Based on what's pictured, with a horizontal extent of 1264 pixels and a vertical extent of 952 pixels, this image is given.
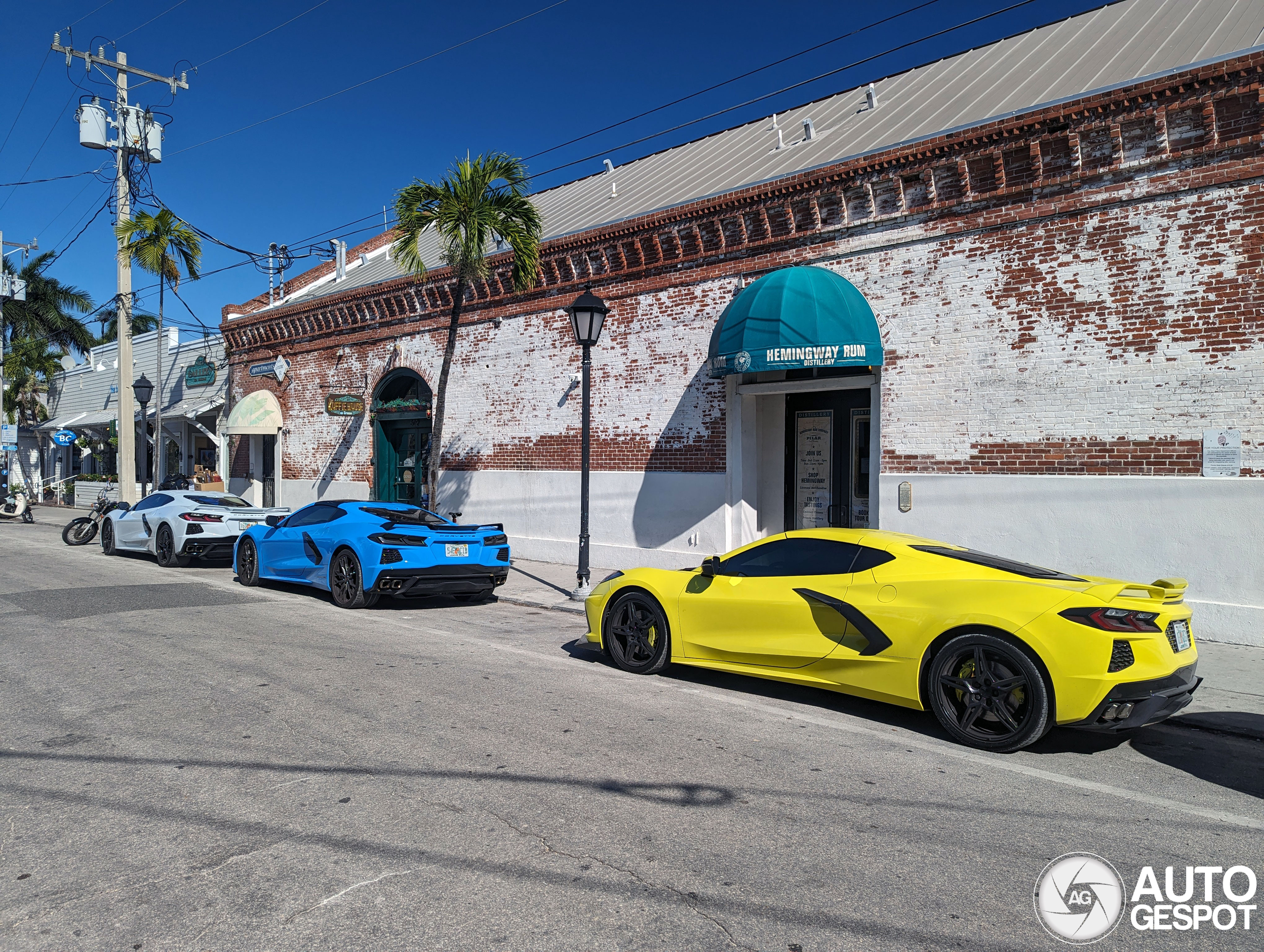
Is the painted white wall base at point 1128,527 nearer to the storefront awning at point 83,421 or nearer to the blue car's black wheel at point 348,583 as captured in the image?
the blue car's black wheel at point 348,583

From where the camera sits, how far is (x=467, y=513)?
18.3 meters

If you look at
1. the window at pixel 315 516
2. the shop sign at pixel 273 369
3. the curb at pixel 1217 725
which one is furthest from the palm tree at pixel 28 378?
the curb at pixel 1217 725

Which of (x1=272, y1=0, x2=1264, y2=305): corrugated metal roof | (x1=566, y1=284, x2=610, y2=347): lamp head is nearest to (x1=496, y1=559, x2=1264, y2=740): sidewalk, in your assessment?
(x1=566, y1=284, x2=610, y2=347): lamp head

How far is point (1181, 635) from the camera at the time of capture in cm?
532

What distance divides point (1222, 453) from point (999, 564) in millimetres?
4972

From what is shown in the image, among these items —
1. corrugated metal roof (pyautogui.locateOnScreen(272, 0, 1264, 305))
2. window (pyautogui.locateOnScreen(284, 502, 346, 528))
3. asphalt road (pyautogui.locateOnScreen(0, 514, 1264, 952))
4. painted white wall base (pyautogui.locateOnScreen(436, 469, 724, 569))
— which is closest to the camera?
asphalt road (pyautogui.locateOnScreen(0, 514, 1264, 952))

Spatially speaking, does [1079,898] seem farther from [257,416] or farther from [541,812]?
[257,416]

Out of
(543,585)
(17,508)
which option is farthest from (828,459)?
(17,508)

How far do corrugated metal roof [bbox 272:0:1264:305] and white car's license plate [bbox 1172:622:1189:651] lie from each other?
7.32 m

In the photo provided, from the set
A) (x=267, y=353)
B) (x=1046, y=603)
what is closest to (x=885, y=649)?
(x=1046, y=603)

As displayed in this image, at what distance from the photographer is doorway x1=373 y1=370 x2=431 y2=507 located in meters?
20.0

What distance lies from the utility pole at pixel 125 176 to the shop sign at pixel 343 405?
7.19m

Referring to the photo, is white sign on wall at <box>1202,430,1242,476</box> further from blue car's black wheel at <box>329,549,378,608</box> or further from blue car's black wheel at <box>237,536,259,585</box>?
blue car's black wheel at <box>237,536,259,585</box>

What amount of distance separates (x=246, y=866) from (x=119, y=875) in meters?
0.49
